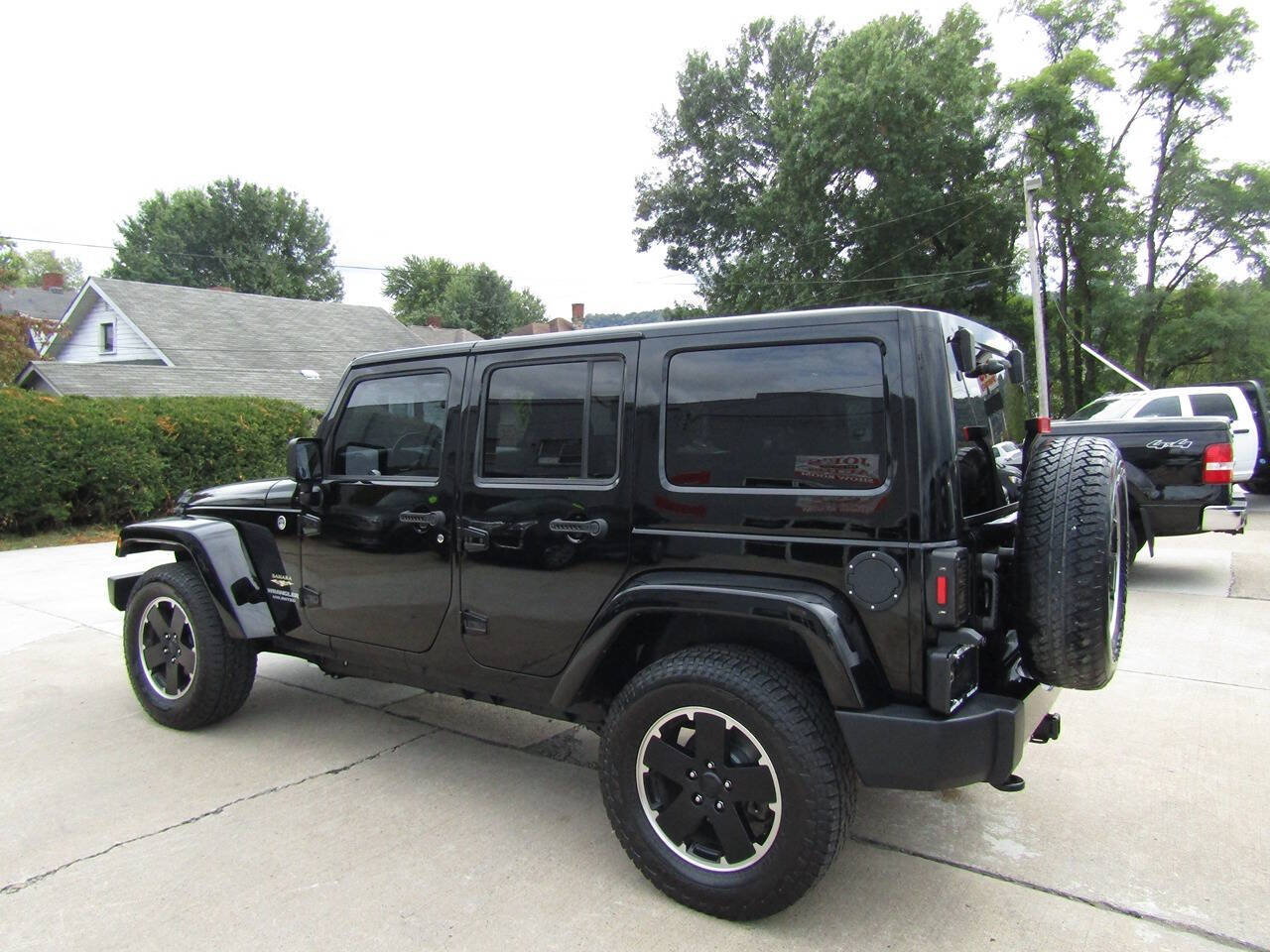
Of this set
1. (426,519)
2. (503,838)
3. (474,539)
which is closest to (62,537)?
(426,519)

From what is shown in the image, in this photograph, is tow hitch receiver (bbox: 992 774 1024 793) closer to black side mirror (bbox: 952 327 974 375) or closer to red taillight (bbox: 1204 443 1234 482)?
black side mirror (bbox: 952 327 974 375)

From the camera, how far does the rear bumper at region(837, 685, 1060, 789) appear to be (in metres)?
2.28

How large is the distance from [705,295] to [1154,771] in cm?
2994

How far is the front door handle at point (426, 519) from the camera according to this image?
10.8ft

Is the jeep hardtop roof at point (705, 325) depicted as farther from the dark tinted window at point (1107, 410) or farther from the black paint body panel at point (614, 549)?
the dark tinted window at point (1107, 410)

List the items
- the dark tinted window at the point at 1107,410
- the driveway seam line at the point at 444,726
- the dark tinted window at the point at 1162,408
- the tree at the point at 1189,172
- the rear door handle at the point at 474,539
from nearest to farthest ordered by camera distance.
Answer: the rear door handle at the point at 474,539
the driveway seam line at the point at 444,726
the dark tinted window at the point at 1107,410
the dark tinted window at the point at 1162,408
the tree at the point at 1189,172

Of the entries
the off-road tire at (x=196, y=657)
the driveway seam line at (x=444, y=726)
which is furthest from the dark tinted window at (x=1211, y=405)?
the off-road tire at (x=196, y=657)

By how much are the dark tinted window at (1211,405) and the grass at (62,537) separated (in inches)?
Result: 602

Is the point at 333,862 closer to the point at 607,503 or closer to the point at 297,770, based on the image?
the point at 297,770

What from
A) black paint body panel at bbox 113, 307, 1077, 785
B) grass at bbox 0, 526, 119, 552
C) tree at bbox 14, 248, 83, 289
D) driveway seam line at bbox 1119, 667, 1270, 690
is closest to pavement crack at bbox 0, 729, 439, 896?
black paint body panel at bbox 113, 307, 1077, 785

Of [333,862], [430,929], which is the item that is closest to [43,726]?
[333,862]

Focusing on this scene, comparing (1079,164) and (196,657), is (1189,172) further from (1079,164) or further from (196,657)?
(196,657)

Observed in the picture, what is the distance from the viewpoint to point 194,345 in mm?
23969

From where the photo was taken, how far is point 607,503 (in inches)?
112
